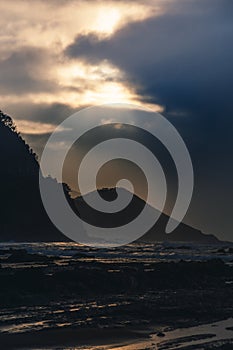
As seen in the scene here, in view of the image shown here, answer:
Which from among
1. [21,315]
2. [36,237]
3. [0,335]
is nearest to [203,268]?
[21,315]

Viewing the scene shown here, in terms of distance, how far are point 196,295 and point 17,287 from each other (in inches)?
379

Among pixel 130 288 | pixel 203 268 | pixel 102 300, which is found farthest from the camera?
pixel 203 268

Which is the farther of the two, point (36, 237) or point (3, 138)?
point (3, 138)

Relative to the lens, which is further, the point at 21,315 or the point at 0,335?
the point at 21,315

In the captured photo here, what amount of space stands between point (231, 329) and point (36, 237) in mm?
120802

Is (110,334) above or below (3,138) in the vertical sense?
below

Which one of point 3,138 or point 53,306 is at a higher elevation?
point 3,138

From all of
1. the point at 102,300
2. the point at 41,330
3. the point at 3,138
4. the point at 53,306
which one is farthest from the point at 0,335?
the point at 3,138

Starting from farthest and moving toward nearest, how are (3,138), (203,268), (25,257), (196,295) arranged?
(3,138) < (25,257) < (203,268) < (196,295)

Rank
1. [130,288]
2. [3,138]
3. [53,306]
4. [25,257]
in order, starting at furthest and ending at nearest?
[3,138] < [25,257] < [130,288] < [53,306]

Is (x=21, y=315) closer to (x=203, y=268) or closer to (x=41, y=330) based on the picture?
(x=41, y=330)

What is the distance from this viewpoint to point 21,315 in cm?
2647

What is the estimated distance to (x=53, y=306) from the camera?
2927 cm

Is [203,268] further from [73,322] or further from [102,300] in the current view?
[73,322]
